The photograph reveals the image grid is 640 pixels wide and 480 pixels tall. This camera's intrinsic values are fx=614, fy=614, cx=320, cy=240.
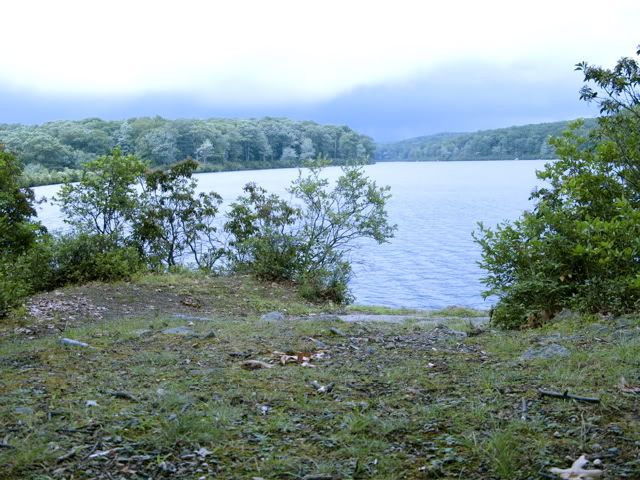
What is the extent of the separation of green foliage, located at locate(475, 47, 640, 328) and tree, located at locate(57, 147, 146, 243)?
10586 millimetres

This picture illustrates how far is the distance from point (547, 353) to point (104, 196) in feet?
44.4

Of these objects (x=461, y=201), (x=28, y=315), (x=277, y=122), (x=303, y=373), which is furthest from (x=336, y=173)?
(x=461, y=201)

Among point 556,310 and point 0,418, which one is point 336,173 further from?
point 0,418

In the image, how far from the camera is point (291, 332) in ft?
22.6

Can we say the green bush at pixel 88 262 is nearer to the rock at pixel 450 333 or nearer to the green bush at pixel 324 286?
the green bush at pixel 324 286

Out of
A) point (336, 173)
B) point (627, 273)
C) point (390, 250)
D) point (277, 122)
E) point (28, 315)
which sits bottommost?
point (390, 250)

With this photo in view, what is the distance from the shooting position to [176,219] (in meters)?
18.8

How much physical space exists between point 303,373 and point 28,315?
20.3 ft

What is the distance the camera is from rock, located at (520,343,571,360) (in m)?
5.16

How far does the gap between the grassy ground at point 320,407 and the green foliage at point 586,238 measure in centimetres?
85

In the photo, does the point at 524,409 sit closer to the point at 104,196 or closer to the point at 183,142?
the point at 104,196

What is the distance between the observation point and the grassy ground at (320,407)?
3098 mm

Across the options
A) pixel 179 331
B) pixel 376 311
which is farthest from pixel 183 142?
pixel 179 331

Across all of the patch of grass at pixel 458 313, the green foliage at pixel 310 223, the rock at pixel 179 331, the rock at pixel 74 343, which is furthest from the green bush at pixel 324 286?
the rock at pixel 74 343
